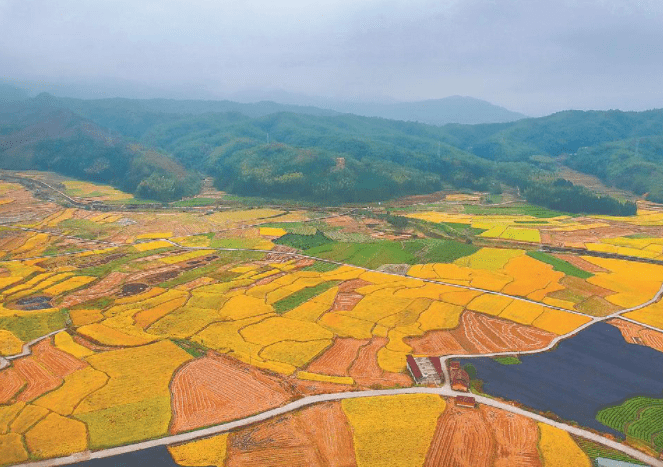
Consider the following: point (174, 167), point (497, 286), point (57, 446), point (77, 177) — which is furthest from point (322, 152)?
point (57, 446)

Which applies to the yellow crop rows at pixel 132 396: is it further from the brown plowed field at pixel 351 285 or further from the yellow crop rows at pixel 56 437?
the brown plowed field at pixel 351 285

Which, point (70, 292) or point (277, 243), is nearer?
point (70, 292)

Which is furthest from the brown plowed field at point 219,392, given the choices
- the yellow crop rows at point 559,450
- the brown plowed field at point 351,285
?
the brown plowed field at point 351,285

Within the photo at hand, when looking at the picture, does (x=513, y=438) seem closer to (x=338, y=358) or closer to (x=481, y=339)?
(x=481, y=339)

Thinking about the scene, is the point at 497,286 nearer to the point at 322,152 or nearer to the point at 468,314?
the point at 468,314

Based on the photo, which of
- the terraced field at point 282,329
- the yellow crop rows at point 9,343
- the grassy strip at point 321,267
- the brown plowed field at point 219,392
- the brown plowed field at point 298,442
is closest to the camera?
the brown plowed field at point 298,442
